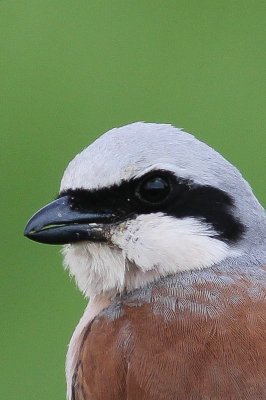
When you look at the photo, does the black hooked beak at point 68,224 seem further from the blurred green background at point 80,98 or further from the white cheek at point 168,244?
the blurred green background at point 80,98

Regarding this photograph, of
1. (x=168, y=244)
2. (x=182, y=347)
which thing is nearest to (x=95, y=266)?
(x=168, y=244)

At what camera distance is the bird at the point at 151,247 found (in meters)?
5.30

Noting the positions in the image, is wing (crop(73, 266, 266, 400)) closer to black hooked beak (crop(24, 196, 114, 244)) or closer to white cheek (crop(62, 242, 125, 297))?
white cheek (crop(62, 242, 125, 297))

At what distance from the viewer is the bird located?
5301mm

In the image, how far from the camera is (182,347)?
520cm

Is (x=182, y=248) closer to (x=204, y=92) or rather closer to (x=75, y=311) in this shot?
(x=75, y=311)

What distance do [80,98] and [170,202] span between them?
4873 millimetres

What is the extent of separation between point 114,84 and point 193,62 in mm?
592

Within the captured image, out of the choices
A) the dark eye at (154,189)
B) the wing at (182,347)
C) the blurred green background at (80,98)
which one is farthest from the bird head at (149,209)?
the blurred green background at (80,98)

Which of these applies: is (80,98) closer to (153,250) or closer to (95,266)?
(95,266)

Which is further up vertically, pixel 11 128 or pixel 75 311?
pixel 11 128

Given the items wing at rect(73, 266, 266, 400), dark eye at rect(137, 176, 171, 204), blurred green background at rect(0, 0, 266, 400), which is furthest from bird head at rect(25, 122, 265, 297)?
blurred green background at rect(0, 0, 266, 400)

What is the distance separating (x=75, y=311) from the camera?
29.2 ft

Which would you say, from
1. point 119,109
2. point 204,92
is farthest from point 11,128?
point 204,92
